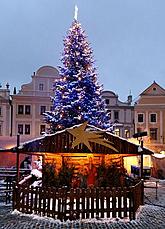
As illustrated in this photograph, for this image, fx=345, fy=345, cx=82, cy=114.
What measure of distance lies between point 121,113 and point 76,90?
2148cm

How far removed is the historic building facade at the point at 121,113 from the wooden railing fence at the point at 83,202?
29.1 m

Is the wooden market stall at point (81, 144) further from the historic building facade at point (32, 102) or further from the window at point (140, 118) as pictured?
the window at point (140, 118)

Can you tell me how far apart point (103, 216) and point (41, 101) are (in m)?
27.6

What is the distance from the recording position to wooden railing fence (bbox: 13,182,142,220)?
10891 mm

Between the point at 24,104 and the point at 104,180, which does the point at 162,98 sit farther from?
the point at 104,180

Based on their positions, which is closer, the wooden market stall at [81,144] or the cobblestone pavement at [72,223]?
the cobblestone pavement at [72,223]

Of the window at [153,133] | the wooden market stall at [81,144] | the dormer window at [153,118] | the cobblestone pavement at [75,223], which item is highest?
the dormer window at [153,118]

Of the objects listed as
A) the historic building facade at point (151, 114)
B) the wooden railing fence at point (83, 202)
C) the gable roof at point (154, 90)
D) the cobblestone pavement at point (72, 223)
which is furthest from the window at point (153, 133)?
the wooden railing fence at point (83, 202)

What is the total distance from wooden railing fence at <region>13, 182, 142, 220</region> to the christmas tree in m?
8.43

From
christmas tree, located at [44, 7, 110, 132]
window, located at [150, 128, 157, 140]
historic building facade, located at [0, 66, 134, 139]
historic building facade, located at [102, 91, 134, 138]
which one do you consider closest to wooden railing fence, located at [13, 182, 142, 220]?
christmas tree, located at [44, 7, 110, 132]

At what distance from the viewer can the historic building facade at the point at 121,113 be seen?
40469 mm

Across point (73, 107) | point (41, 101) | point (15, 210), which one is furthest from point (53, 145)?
point (41, 101)

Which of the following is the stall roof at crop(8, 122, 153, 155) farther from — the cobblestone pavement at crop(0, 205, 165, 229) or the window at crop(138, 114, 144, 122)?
the window at crop(138, 114, 144, 122)

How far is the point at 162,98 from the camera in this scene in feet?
131
